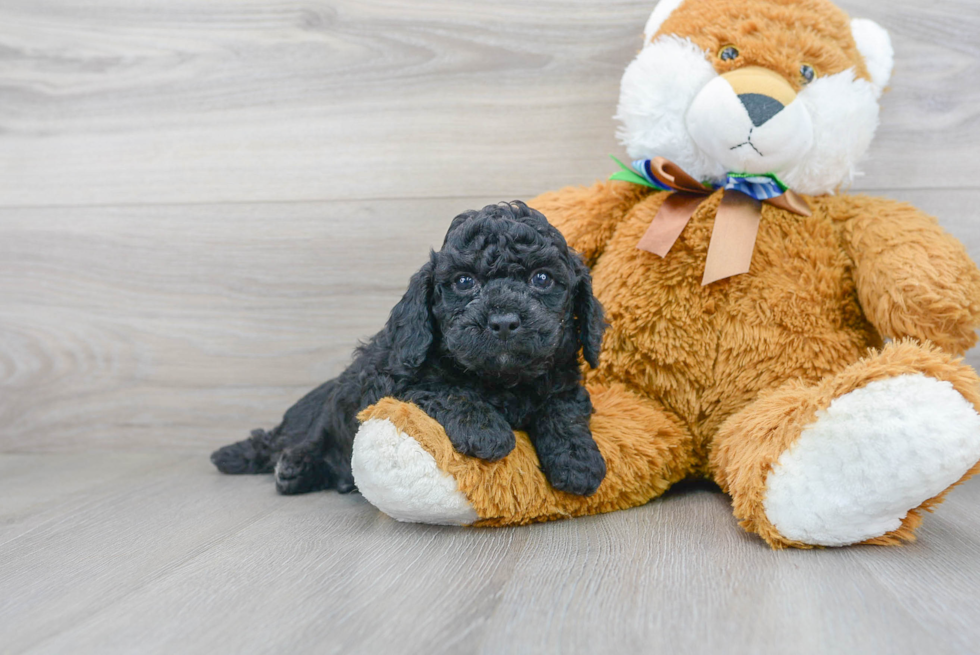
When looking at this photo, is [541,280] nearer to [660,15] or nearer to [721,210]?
[721,210]

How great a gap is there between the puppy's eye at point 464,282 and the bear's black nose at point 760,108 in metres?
0.50

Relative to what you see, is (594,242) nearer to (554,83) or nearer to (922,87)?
(554,83)

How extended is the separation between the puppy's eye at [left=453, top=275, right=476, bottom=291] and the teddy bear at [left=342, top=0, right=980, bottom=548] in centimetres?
16

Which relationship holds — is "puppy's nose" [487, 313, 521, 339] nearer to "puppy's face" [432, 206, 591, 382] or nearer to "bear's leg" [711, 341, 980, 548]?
"puppy's face" [432, 206, 591, 382]

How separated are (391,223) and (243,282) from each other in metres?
0.35

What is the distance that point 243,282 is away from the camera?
1.59 m

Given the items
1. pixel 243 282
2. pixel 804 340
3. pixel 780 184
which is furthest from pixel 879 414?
pixel 243 282

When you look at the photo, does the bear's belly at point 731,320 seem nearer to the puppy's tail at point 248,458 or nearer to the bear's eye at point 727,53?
the bear's eye at point 727,53

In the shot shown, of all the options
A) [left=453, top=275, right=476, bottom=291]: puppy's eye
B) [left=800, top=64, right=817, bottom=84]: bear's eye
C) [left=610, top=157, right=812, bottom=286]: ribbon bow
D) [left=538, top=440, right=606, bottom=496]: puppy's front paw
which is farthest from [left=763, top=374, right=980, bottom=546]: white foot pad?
[left=800, top=64, right=817, bottom=84]: bear's eye

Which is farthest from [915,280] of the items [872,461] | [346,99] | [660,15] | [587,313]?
[346,99]

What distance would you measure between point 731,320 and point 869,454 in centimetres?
36

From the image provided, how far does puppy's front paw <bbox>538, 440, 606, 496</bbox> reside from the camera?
977 mm

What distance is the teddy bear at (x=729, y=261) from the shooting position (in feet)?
3.39

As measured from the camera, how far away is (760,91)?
1.09 metres
